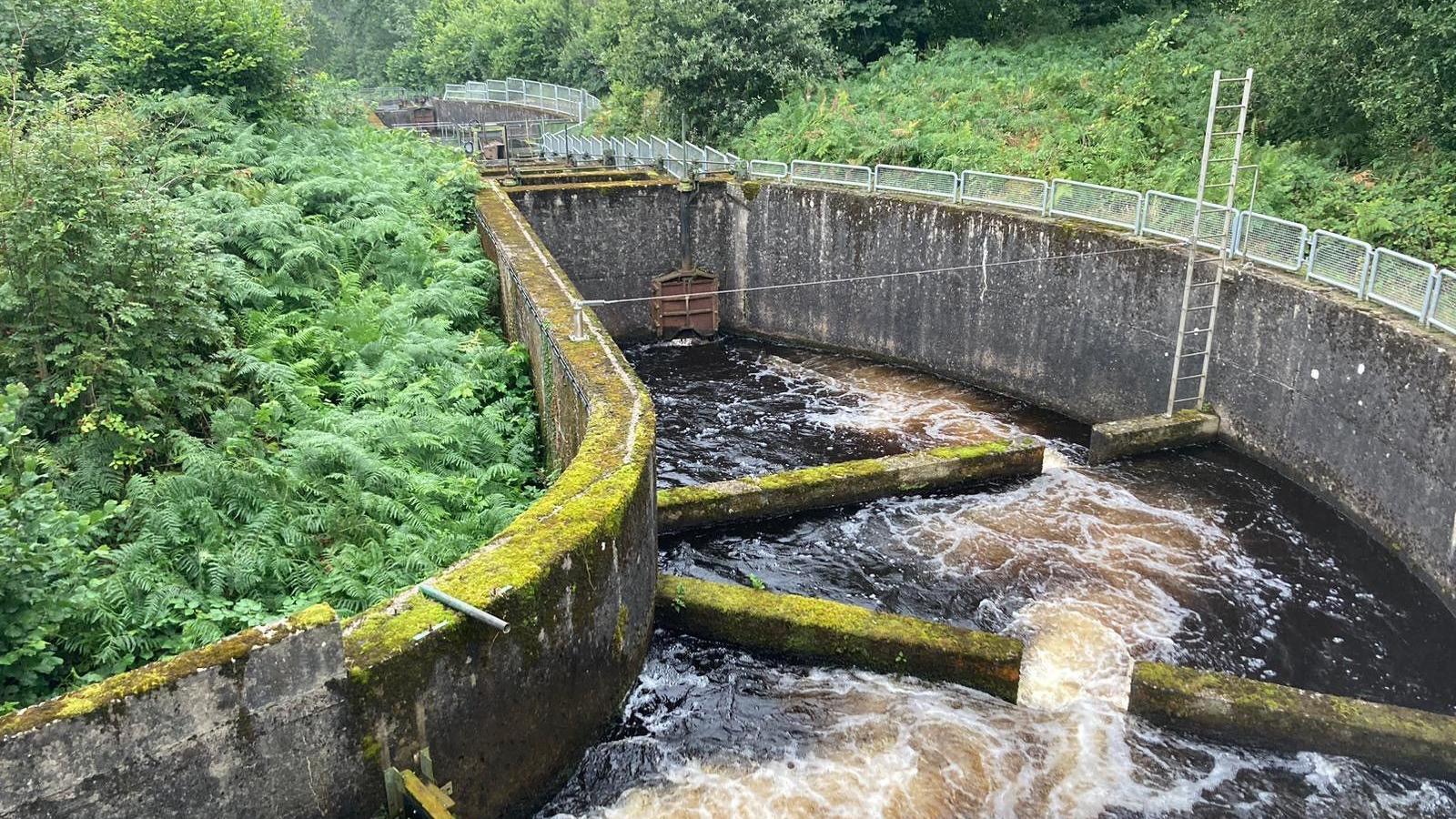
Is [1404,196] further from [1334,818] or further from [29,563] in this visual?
[29,563]

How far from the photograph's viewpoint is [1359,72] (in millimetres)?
16375

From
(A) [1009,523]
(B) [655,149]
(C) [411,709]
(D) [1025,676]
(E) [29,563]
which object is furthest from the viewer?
(B) [655,149]

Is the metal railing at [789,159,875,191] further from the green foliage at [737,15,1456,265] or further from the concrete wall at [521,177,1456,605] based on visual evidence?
the green foliage at [737,15,1456,265]

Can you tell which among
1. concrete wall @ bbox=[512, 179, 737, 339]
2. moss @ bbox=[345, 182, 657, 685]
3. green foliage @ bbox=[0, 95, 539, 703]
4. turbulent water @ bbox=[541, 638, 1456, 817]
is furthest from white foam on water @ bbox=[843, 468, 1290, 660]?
concrete wall @ bbox=[512, 179, 737, 339]

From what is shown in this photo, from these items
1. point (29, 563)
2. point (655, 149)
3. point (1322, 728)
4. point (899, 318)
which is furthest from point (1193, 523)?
point (655, 149)

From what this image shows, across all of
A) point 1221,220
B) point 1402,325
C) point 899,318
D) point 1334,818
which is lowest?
point 1334,818

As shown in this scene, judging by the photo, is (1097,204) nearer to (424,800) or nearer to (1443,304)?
(1443,304)

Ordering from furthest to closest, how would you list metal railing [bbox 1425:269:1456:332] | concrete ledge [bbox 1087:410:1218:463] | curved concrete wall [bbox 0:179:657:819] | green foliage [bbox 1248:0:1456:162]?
concrete ledge [bbox 1087:410:1218:463] → green foliage [bbox 1248:0:1456:162] → metal railing [bbox 1425:269:1456:332] → curved concrete wall [bbox 0:179:657:819]

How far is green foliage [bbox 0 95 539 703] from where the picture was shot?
665cm

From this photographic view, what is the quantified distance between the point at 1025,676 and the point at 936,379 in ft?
36.4

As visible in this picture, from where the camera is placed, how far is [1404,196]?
14.7 m

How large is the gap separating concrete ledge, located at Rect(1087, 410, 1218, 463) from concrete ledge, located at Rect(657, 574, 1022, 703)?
639cm

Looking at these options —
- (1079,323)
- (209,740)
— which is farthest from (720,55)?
(209,740)

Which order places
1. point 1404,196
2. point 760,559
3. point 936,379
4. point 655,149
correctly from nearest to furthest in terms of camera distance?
1. point 760,559
2. point 1404,196
3. point 936,379
4. point 655,149
